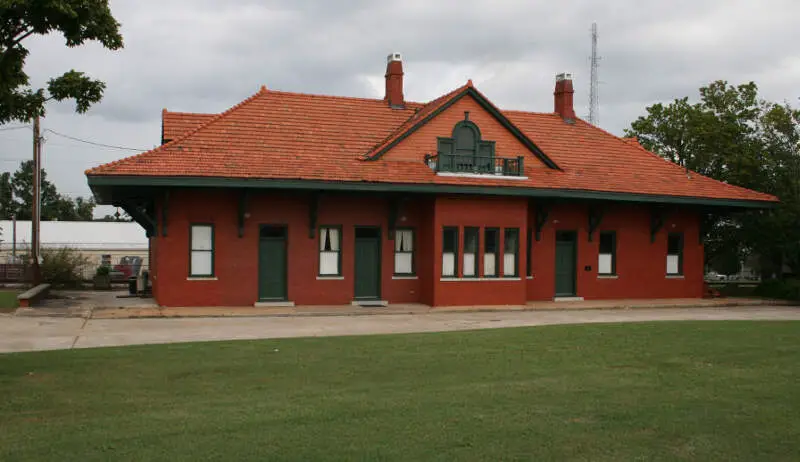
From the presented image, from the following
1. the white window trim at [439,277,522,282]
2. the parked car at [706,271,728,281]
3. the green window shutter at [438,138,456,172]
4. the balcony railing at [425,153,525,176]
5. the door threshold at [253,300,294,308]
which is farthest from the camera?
the parked car at [706,271,728,281]

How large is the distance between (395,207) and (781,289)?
50.4ft

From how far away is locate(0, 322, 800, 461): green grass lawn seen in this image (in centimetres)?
634

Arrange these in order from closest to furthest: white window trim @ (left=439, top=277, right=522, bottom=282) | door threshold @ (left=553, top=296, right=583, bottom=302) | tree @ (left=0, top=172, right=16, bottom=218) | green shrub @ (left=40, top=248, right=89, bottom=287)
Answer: white window trim @ (left=439, top=277, right=522, bottom=282), door threshold @ (left=553, top=296, right=583, bottom=302), green shrub @ (left=40, top=248, right=89, bottom=287), tree @ (left=0, top=172, right=16, bottom=218)

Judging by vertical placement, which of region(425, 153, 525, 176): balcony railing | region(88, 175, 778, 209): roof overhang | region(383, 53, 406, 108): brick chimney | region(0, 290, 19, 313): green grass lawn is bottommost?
region(0, 290, 19, 313): green grass lawn

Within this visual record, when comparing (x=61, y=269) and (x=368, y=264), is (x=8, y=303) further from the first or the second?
(x=368, y=264)

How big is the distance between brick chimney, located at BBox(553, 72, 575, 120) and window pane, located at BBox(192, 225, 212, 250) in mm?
14787

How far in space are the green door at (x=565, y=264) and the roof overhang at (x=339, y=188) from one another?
1.81 metres

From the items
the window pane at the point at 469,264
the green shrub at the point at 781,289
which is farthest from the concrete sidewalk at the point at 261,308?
the green shrub at the point at 781,289

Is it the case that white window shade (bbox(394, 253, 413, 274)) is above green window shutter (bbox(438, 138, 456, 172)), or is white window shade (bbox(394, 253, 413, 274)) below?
below

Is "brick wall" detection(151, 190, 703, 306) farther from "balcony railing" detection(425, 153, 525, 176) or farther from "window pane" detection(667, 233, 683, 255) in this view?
"window pane" detection(667, 233, 683, 255)

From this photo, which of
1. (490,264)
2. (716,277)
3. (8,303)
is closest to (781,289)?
(490,264)

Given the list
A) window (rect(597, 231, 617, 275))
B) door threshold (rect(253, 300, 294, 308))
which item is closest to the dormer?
window (rect(597, 231, 617, 275))

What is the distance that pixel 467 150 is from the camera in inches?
949

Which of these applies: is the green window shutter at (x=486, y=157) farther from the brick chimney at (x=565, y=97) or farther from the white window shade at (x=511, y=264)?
the brick chimney at (x=565, y=97)
